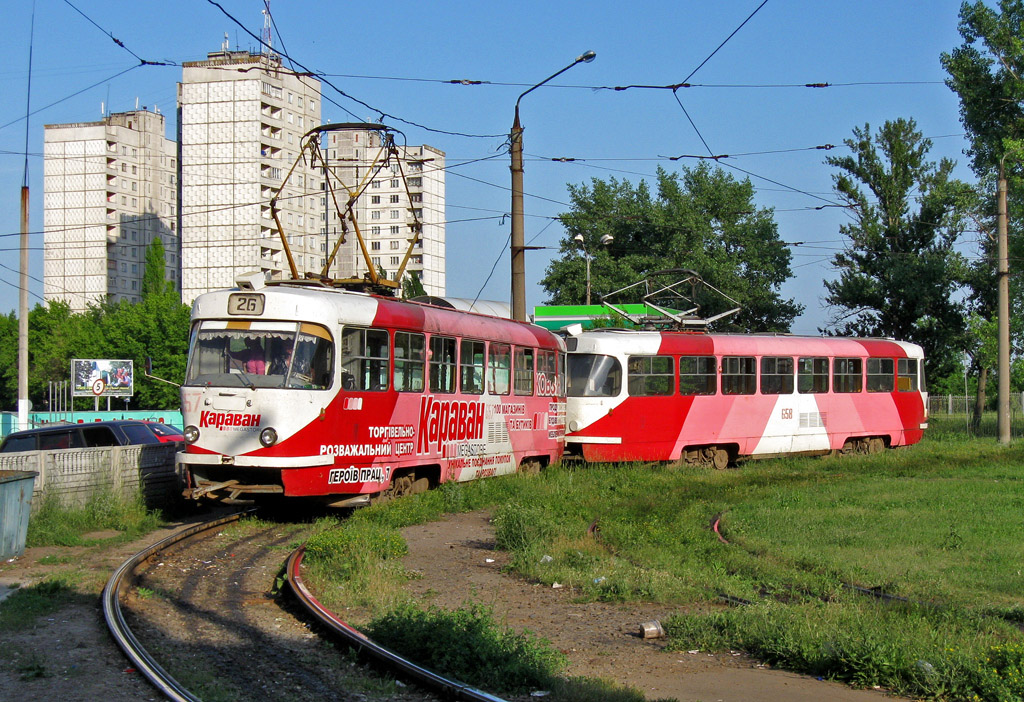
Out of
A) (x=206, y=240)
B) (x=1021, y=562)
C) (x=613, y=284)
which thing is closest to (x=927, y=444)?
(x=1021, y=562)

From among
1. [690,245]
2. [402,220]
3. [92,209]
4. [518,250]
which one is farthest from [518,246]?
[402,220]

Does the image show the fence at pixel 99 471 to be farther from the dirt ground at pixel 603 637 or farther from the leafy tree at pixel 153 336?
the leafy tree at pixel 153 336

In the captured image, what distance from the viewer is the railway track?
21.4 feet

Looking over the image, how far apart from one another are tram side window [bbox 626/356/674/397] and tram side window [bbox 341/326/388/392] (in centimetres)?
795

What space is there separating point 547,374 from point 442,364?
4.37m

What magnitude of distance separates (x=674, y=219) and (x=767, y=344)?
37.7 meters

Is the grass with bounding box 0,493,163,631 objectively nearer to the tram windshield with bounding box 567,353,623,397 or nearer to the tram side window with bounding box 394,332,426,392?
the tram side window with bounding box 394,332,426,392

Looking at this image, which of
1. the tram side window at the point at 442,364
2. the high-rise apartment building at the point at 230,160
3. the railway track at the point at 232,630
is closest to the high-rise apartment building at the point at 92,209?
the high-rise apartment building at the point at 230,160

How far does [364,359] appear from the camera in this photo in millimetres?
13789

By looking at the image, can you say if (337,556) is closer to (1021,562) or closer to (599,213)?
(1021,562)

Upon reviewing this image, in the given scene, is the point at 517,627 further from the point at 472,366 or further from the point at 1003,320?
the point at 1003,320

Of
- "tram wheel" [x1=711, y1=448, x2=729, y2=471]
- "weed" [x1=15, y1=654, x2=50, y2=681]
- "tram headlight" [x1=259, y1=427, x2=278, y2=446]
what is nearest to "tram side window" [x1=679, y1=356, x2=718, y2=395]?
"tram wheel" [x1=711, y1=448, x2=729, y2=471]

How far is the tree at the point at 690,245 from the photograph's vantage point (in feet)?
185

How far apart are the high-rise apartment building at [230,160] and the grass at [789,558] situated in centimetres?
6088
